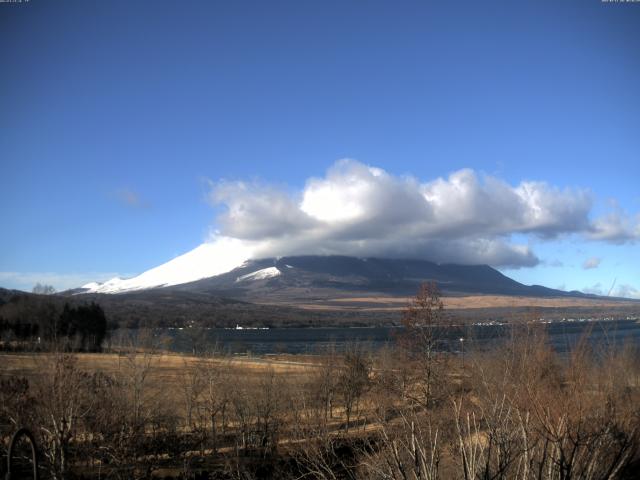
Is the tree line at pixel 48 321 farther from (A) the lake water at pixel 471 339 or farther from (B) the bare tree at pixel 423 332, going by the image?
(B) the bare tree at pixel 423 332

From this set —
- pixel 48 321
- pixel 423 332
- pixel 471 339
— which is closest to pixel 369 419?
pixel 423 332

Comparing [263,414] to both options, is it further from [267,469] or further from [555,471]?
[555,471]

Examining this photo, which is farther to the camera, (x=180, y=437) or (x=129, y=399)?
(x=180, y=437)

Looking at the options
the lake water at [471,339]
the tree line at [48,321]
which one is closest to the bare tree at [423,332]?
the lake water at [471,339]

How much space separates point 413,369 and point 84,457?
2264cm

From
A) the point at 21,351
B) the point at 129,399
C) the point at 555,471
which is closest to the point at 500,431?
the point at 555,471

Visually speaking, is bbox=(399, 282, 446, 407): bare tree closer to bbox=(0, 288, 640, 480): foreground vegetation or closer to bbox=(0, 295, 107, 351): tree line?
bbox=(0, 288, 640, 480): foreground vegetation

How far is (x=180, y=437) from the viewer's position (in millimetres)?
30844

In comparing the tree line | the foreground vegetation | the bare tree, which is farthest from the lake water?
the tree line

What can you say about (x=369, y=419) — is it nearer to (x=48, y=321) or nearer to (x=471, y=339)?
(x=471, y=339)

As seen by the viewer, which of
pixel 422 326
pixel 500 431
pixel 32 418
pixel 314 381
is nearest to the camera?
pixel 500 431

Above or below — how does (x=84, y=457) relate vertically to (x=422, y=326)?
below

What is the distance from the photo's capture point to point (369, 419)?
41.8m

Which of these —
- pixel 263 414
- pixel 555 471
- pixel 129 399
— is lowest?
pixel 263 414
